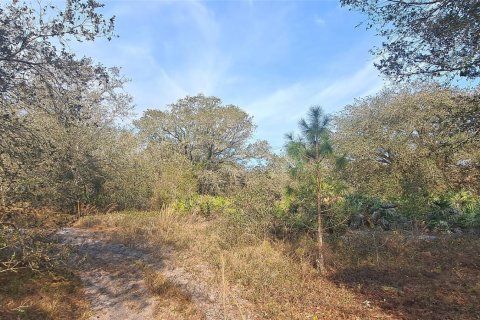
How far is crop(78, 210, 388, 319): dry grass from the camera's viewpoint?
577 cm

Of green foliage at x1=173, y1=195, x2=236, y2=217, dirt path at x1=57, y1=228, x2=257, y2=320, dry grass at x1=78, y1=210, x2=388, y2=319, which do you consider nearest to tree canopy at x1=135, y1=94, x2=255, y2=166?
green foliage at x1=173, y1=195, x2=236, y2=217

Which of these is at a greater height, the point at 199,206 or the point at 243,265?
the point at 199,206

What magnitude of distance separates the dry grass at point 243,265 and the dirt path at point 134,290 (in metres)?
0.30

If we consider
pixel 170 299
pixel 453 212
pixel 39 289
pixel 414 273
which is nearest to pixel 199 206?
pixel 170 299

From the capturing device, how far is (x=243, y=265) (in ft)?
24.9

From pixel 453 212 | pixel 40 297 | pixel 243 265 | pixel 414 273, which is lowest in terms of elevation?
pixel 40 297

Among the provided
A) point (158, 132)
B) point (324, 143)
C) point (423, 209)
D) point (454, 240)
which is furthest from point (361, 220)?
point (158, 132)

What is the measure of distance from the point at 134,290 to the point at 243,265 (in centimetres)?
233

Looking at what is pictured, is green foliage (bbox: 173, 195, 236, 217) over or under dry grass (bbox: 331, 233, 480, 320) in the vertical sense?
over

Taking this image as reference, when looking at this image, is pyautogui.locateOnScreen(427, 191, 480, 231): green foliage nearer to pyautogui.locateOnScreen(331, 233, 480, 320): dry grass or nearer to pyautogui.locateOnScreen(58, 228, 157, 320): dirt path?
pyautogui.locateOnScreen(331, 233, 480, 320): dry grass

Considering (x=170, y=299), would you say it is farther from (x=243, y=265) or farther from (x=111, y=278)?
(x=243, y=265)

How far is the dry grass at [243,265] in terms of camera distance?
577 cm

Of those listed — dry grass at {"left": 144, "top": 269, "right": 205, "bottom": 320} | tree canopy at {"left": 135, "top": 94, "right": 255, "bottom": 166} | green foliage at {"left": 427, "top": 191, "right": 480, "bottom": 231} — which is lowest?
dry grass at {"left": 144, "top": 269, "right": 205, "bottom": 320}

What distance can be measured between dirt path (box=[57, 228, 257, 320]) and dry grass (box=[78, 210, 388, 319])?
301 millimetres
